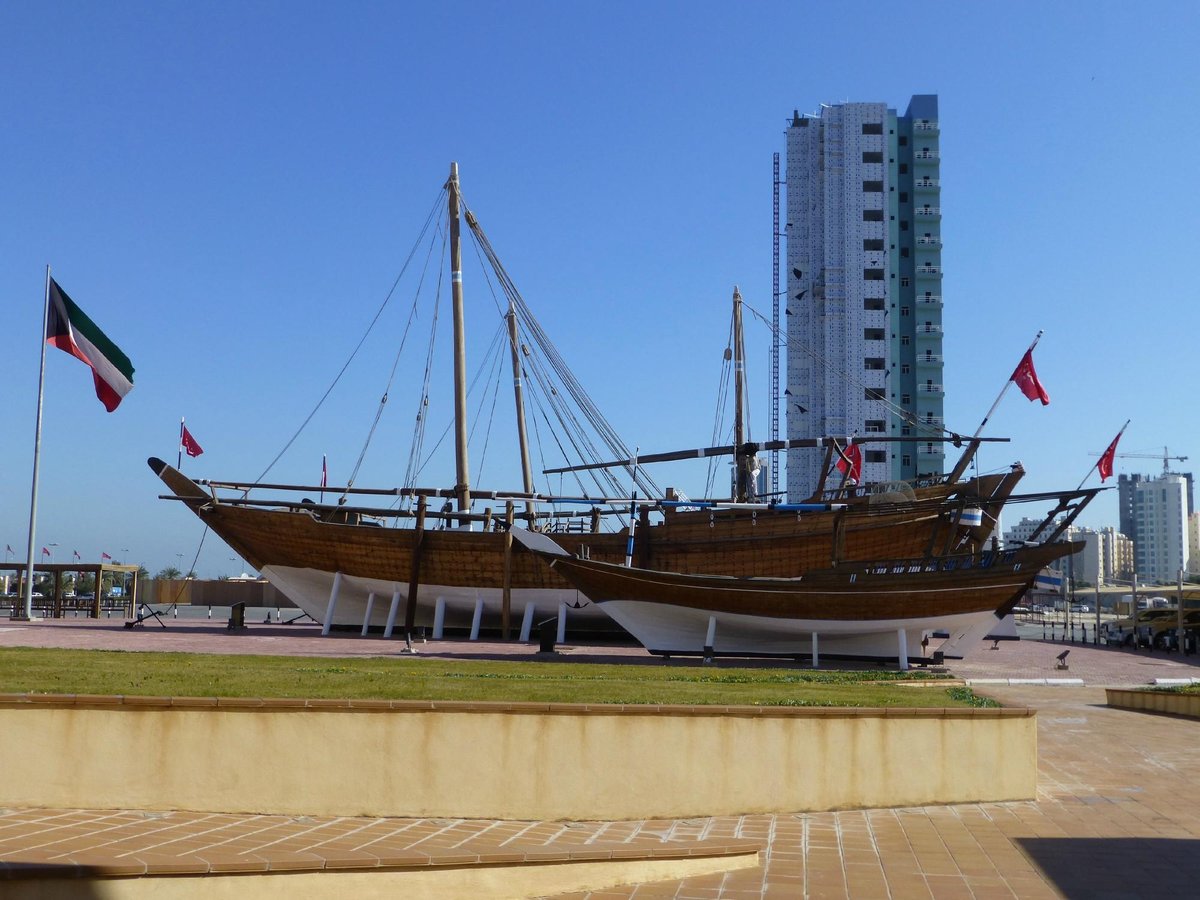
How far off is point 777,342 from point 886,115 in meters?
13.5

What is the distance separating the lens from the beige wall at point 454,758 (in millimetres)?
6875

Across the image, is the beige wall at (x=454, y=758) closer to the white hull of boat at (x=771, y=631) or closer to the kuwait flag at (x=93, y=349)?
the white hull of boat at (x=771, y=631)

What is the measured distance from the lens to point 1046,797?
26.9 ft

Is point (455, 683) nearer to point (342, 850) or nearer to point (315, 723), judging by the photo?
point (315, 723)

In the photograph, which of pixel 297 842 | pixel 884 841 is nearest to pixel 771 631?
pixel 884 841

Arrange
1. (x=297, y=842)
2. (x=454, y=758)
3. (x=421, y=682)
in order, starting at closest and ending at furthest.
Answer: (x=297, y=842) → (x=454, y=758) → (x=421, y=682)

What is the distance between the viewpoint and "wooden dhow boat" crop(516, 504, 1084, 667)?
1984 cm

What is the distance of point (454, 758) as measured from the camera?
718cm

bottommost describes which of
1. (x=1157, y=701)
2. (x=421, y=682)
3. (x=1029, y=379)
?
(x=1157, y=701)

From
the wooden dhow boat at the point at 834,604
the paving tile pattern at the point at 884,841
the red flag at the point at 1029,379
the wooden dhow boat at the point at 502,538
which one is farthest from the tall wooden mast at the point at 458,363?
the paving tile pattern at the point at 884,841

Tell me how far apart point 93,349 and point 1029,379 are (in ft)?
63.6

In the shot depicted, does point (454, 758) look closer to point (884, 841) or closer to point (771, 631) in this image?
point (884, 841)

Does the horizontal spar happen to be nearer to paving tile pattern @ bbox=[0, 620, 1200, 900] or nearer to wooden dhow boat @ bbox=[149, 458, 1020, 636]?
wooden dhow boat @ bbox=[149, 458, 1020, 636]

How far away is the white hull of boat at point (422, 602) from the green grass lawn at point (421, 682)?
43.2 feet
